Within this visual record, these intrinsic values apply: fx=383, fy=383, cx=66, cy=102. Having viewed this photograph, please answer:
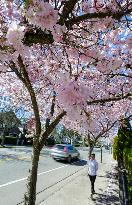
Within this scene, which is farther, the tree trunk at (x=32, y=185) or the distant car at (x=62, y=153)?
the distant car at (x=62, y=153)

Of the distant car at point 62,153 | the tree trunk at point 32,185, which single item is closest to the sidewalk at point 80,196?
the tree trunk at point 32,185

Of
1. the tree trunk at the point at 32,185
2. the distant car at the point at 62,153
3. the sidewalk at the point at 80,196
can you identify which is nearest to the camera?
the tree trunk at the point at 32,185

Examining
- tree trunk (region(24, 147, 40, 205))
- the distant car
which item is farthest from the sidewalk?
the distant car

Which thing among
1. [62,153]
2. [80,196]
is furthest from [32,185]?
[62,153]

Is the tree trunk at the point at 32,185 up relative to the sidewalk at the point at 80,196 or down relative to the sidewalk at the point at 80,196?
up

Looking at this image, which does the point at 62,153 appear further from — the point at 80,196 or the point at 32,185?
the point at 32,185

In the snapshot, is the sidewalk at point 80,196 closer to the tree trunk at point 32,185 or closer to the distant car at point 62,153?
the tree trunk at point 32,185

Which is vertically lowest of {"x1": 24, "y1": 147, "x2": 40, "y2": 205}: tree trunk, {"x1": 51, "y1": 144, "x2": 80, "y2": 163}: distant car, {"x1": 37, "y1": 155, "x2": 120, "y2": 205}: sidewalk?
{"x1": 37, "y1": 155, "x2": 120, "y2": 205}: sidewalk

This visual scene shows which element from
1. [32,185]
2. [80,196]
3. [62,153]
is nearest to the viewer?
[32,185]

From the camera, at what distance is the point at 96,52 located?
18.2ft

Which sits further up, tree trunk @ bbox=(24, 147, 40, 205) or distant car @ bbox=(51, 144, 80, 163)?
distant car @ bbox=(51, 144, 80, 163)

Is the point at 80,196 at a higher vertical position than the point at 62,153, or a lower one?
lower

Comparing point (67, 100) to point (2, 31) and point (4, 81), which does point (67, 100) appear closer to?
point (2, 31)

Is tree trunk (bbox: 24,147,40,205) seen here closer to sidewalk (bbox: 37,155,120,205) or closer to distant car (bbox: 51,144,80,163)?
sidewalk (bbox: 37,155,120,205)
